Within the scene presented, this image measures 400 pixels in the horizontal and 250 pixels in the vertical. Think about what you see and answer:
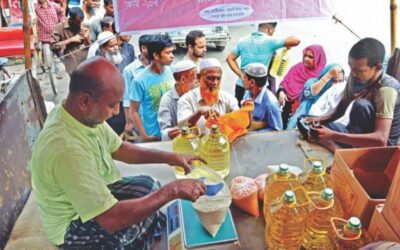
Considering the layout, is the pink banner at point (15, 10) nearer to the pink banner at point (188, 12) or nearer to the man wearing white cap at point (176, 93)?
the man wearing white cap at point (176, 93)

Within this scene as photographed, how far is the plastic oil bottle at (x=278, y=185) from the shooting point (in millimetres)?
1594

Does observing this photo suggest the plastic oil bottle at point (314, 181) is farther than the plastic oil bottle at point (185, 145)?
No

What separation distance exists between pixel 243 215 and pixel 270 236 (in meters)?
0.26

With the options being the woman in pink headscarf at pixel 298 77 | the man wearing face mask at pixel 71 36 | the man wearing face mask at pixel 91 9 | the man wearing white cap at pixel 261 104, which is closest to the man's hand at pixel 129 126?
the man wearing white cap at pixel 261 104

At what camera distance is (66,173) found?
59.7 inches

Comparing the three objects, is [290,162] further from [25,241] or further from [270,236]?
[25,241]

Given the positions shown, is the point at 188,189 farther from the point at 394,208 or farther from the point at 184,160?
the point at 394,208

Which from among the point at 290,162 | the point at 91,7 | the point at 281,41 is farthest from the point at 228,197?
the point at 91,7

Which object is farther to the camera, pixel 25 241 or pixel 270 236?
pixel 25 241

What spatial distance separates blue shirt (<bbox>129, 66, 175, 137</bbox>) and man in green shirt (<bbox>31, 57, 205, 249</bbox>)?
154 cm

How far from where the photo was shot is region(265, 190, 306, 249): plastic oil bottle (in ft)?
4.80

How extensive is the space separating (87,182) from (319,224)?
938 mm

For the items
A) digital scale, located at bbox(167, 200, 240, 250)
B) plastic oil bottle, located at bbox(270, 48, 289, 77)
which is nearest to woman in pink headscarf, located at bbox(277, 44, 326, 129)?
plastic oil bottle, located at bbox(270, 48, 289, 77)

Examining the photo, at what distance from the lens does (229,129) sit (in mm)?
2504
